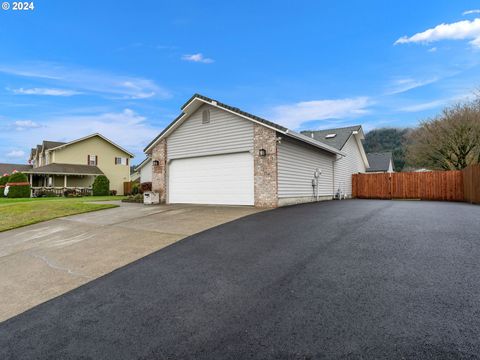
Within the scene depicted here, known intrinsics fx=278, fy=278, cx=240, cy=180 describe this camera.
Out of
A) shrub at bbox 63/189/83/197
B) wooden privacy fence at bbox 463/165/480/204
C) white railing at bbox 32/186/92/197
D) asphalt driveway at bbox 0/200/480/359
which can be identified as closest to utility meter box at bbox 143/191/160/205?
asphalt driveway at bbox 0/200/480/359

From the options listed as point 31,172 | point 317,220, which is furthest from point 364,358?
point 31,172

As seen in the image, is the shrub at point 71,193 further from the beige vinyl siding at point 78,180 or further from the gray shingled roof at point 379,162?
the gray shingled roof at point 379,162

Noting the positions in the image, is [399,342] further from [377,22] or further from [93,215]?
[377,22]

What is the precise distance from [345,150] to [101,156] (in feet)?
86.1

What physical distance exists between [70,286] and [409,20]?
50.3 feet

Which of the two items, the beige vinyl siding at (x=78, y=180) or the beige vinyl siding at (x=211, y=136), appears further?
the beige vinyl siding at (x=78, y=180)

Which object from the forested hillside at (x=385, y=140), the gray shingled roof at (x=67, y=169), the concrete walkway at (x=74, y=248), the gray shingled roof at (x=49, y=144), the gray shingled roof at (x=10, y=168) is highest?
the forested hillside at (x=385, y=140)

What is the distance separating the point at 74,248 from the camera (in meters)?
6.38

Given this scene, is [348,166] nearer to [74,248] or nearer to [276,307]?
[74,248]

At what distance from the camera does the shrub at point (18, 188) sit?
→ 24.4 metres

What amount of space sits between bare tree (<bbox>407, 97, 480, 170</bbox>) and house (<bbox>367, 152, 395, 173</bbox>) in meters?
6.64

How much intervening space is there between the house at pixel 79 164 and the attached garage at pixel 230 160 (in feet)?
60.4

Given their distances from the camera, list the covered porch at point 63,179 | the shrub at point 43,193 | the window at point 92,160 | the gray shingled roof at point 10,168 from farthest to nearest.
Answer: the gray shingled roof at point 10,168
the window at point 92,160
the covered porch at point 63,179
the shrub at point 43,193

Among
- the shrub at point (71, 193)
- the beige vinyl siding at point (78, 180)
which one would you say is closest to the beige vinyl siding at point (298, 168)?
the shrub at point (71, 193)
